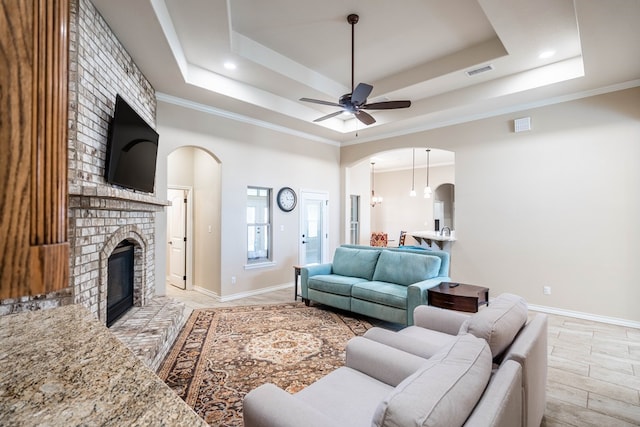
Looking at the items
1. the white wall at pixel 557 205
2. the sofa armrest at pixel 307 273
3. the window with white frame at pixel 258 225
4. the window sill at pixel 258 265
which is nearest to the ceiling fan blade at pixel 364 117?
the white wall at pixel 557 205

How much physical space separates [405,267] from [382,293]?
0.54 m

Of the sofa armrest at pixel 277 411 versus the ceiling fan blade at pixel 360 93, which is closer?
the sofa armrest at pixel 277 411

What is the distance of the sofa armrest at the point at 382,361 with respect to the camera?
1.68 meters

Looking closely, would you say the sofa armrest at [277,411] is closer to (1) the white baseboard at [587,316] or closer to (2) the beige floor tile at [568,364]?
(2) the beige floor tile at [568,364]

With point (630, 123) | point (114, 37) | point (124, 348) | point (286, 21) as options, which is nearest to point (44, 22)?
point (124, 348)

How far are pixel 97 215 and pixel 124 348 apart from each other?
2149mm

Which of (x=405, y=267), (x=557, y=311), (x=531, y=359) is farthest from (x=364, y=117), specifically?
(x=557, y=311)

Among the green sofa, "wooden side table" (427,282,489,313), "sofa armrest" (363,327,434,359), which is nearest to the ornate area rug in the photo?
the green sofa

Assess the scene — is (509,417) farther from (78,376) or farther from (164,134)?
(164,134)

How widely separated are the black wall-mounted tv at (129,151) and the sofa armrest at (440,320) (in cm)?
304

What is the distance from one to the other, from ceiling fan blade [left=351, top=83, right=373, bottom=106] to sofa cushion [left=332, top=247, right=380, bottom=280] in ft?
7.06

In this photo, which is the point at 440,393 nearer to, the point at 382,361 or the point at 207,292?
the point at 382,361

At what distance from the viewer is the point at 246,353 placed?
3129 millimetres

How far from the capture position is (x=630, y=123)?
3955 mm
